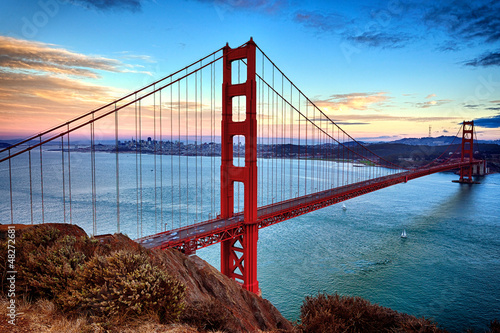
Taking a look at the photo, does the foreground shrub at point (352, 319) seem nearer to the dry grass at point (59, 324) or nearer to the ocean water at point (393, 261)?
the dry grass at point (59, 324)

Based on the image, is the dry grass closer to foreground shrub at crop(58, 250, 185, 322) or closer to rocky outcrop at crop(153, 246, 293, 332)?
foreground shrub at crop(58, 250, 185, 322)

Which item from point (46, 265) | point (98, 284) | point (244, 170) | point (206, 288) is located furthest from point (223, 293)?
point (244, 170)

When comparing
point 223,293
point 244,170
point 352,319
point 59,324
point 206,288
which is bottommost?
point 223,293

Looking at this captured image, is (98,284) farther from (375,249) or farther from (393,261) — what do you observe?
(375,249)

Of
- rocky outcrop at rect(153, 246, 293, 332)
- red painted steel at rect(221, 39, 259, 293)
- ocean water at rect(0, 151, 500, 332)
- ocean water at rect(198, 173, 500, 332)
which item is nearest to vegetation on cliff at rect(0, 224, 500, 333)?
rocky outcrop at rect(153, 246, 293, 332)

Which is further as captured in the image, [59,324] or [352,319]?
[352,319]

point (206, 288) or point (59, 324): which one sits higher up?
point (59, 324)
